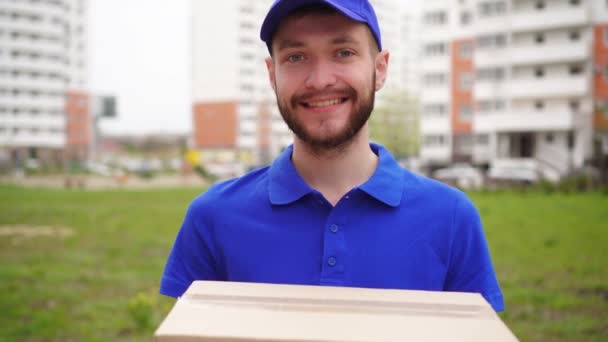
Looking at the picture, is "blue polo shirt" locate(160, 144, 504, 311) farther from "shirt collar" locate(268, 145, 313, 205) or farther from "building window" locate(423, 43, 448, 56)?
"building window" locate(423, 43, 448, 56)

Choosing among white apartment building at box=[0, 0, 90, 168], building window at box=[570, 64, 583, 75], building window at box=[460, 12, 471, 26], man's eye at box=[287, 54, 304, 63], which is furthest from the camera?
white apartment building at box=[0, 0, 90, 168]

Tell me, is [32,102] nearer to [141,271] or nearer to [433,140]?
[433,140]

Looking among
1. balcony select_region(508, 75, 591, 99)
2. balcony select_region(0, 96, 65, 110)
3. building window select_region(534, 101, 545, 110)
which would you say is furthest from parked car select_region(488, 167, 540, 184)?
balcony select_region(0, 96, 65, 110)

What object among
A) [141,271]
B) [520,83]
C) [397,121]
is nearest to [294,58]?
[141,271]

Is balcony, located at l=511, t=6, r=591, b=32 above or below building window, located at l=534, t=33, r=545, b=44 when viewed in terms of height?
above

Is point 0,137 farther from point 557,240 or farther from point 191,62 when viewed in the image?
point 557,240

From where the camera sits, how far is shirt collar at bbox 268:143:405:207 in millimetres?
1574

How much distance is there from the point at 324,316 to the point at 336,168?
0.70 metres

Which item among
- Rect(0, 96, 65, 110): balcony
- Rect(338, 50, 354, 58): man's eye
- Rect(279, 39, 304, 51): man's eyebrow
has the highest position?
Rect(0, 96, 65, 110): balcony

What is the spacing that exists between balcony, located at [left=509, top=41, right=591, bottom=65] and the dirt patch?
98.3 feet

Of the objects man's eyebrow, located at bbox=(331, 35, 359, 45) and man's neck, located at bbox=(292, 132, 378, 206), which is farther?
man's neck, located at bbox=(292, 132, 378, 206)

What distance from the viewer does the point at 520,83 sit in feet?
111

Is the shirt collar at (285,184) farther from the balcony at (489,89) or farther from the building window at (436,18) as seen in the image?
the building window at (436,18)

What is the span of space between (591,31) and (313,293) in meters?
36.6
